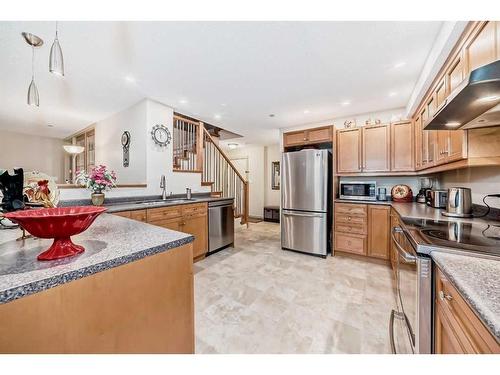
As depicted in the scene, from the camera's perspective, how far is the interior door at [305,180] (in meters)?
3.26

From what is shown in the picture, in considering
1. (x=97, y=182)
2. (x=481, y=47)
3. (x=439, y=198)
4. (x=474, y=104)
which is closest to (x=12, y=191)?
(x=97, y=182)

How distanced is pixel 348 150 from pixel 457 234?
92.8 inches

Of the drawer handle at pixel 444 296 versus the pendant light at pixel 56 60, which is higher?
the pendant light at pixel 56 60

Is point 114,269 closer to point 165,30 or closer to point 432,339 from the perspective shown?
point 432,339

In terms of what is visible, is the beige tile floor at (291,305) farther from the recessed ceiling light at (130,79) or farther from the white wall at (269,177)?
the white wall at (269,177)

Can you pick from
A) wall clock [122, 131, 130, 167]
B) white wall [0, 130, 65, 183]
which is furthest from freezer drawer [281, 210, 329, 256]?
white wall [0, 130, 65, 183]

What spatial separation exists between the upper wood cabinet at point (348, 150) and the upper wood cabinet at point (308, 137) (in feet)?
0.65

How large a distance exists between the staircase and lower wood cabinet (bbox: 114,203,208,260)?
3.24ft

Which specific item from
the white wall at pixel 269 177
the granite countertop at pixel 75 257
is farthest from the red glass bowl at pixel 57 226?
the white wall at pixel 269 177

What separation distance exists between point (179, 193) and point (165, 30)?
97.3 inches

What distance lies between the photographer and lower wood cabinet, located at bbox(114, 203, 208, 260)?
2.51m

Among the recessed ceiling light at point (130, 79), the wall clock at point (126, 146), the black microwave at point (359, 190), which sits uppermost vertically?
the recessed ceiling light at point (130, 79)

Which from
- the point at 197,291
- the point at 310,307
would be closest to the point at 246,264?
the point at 197,291

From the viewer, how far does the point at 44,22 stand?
5.55 ft
